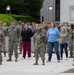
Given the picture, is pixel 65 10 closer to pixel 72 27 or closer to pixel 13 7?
pixel 13 7

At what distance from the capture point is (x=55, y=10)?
226 ft

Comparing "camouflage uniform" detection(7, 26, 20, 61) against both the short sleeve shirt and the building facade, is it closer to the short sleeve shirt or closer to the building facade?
the short sleeve shirt

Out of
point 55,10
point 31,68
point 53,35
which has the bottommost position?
point 31,68

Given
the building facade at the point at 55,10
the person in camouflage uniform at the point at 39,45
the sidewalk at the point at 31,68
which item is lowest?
the sidewalk at the point at 31,68

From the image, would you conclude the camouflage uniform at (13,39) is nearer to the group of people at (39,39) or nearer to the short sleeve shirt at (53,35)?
the group of people at (39,39)

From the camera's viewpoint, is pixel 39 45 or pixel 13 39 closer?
pixel 39 45

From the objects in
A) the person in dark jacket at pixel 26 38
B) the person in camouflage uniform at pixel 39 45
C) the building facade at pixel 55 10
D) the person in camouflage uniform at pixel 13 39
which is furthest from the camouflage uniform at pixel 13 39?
the building facade at pixel 55 10

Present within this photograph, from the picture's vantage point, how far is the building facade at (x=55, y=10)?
51750 millimetres

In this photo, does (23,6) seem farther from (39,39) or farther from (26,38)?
(39,39)

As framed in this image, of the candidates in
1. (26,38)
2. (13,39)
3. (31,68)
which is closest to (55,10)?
(26,38)

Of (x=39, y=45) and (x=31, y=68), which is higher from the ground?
(x=39, y=45)

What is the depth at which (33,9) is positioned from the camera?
215ft

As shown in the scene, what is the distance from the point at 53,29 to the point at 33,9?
43859mm

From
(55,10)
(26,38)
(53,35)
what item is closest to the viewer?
(53,35)
